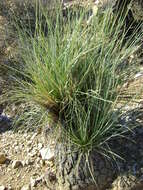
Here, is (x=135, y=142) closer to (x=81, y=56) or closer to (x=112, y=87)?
(x=112, y=87)

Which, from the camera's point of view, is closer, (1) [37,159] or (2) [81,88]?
(2) [81,88]

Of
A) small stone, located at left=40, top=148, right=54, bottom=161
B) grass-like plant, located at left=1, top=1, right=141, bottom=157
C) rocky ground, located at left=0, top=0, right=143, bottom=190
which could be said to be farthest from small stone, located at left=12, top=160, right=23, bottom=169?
grass-like plant, located at left=1, top=1, right=141, bottom=157

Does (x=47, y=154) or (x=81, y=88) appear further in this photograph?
(x=47, y=154)

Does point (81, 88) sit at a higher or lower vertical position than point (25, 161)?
higher

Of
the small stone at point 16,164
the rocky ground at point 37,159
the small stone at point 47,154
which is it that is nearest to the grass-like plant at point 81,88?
the rocky ground at point 37,159

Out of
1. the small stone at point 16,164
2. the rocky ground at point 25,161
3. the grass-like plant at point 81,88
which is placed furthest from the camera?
the small stone at point 16,164

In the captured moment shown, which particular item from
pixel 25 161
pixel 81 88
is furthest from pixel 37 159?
pixel 81 88

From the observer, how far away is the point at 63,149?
1988mm

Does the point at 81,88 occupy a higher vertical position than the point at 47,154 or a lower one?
higher

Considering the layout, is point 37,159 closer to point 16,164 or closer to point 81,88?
point 16,164

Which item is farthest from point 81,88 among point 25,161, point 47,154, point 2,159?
point 2,159

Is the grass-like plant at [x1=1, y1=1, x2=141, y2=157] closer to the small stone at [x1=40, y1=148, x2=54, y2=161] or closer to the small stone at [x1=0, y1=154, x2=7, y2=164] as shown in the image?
the small stone at [x1=40, y1=148, x2=54, y2=161]

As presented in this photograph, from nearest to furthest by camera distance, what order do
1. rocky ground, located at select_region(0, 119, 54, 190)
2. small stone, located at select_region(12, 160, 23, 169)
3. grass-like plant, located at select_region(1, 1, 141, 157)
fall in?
grass-like plant, located at select_region(1, 1, 141, 157), rocky ground, located at select_region(0, 119, 54, 190), small stone, located at select_region(12, 160, 23, 169)

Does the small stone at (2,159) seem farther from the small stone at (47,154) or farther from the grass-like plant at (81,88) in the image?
the grass-like plant at (81,88)
